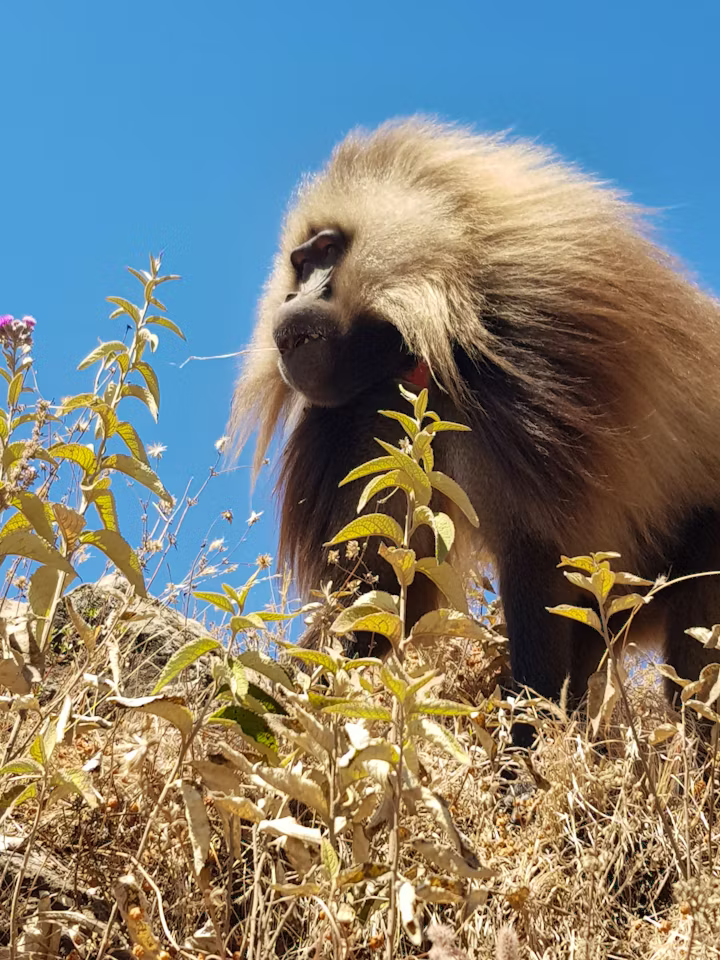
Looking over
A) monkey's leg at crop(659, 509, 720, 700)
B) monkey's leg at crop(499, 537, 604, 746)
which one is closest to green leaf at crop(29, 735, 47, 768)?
monkey's leg at crop(499, 537, 604, 746)

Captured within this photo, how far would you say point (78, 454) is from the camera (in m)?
1.75

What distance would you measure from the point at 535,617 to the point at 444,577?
1.42 m

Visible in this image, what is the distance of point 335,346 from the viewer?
3572mm

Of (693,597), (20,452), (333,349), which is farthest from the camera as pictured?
(333,349)

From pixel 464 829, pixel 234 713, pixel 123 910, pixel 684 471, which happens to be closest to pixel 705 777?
pixel 464 829

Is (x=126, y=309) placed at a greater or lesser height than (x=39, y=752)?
greater

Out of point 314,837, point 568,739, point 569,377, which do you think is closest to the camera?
point 314,837

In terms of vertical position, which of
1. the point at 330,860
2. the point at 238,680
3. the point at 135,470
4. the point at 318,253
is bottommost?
the point at 330,860

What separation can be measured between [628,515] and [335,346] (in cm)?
107

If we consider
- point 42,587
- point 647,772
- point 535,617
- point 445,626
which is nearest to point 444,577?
point 445,626

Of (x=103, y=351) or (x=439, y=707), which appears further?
(x=103, y=351)

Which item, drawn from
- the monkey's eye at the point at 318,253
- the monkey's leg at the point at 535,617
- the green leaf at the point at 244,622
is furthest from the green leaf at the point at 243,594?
the monkey's eye at the point at 318,253

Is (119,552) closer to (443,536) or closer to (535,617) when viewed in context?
(443,536)

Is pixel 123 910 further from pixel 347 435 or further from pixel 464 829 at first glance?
pixel 347 435
